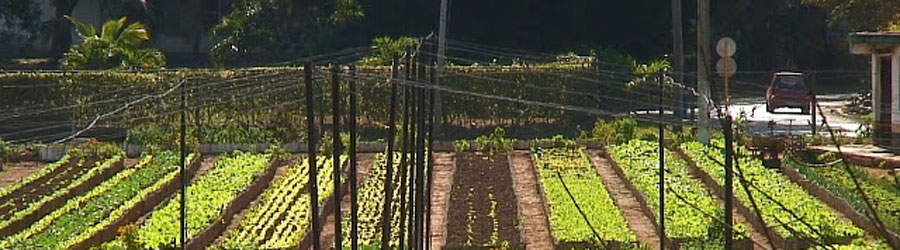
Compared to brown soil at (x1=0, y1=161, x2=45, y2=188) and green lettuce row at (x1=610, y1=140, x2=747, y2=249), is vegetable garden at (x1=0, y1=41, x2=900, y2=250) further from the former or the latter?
brown soil at (x1=0, y1=161, x2=45, y2=188)

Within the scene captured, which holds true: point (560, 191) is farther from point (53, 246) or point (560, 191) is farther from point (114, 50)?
point (114, 50)

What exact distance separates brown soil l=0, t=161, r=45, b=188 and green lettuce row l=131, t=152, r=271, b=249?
2.99 meters

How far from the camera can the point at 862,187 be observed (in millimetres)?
18547

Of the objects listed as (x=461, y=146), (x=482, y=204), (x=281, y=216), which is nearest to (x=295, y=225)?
(x=281, y=216)

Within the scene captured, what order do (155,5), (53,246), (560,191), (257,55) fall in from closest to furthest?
1. (53,246)
2. (560,191)
3. (257,55)
4. (155,5)

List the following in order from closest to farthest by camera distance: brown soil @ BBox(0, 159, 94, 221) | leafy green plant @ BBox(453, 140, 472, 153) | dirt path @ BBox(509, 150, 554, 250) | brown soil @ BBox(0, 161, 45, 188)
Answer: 1. dirt path @ BBox(509, 150, 554, 250)
2. brown soil @ BBox(0, 159, 94, 221)
3. brown soil @ BBox(0, 161, 45, 188)
4. leafy green plant @ BBox(453, 140, 472, 153)

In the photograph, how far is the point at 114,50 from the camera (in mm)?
33469

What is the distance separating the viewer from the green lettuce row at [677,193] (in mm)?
16766

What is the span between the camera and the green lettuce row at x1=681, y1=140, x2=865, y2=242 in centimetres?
1675

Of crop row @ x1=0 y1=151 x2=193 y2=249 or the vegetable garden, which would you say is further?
crop row @ x1=0 y1=151 x2=193 y2=249

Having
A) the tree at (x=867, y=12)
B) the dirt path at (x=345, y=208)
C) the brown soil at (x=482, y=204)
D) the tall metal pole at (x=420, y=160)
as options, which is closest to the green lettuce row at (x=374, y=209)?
the dirt path at (x=345, y=208)

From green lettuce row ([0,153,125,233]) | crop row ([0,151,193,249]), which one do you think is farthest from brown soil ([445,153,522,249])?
green lettuce row ([0,153,125,233])

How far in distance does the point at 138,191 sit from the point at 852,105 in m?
16.5

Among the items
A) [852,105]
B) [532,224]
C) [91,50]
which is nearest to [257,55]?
[91,50]
